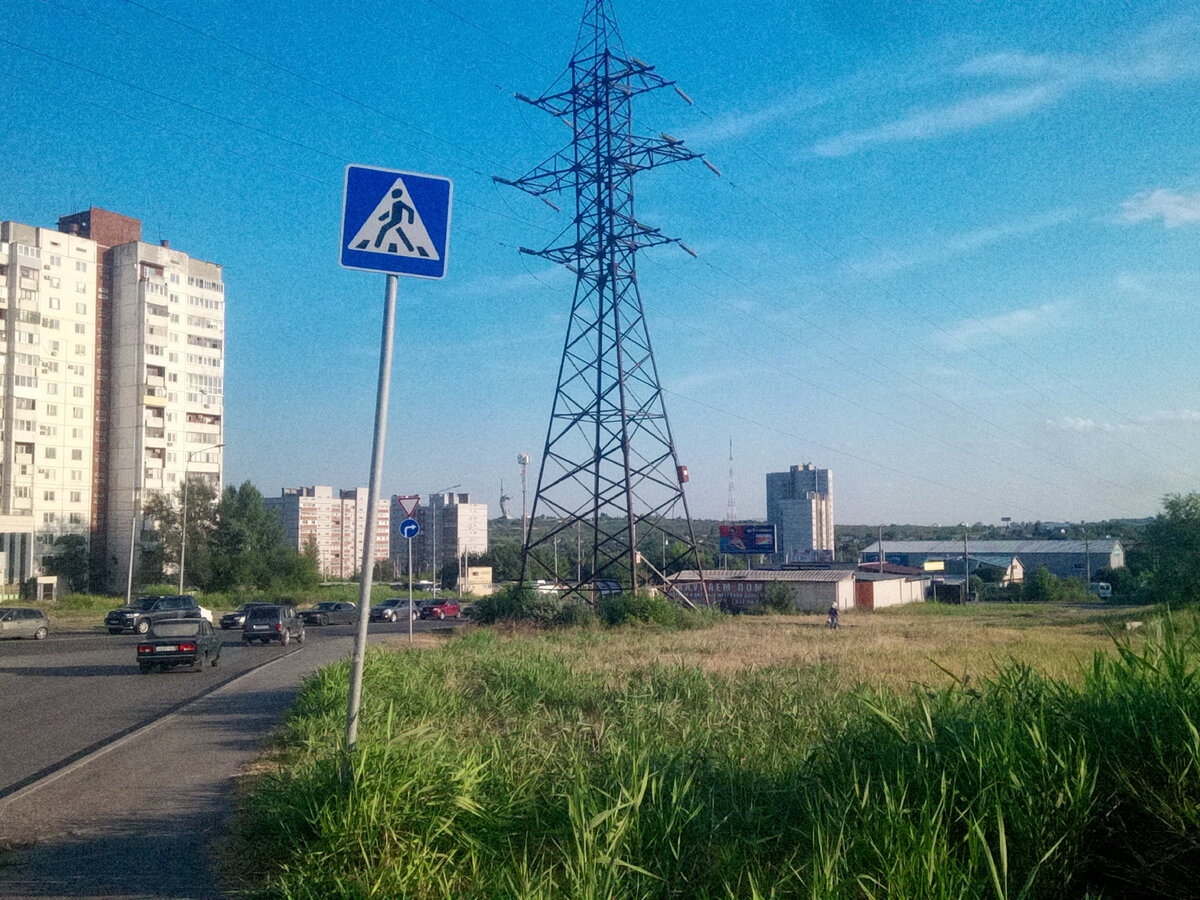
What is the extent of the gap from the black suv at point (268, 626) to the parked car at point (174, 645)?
9.08m

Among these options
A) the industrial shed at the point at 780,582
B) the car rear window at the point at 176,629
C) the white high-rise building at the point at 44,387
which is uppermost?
the white high-rise building at the point at 44,387

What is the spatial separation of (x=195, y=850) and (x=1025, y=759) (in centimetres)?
598

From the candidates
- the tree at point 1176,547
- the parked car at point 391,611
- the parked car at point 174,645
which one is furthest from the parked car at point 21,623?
the tree at point 1176,547

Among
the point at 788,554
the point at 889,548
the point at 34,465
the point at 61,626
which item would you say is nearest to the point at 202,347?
the point at 34,465

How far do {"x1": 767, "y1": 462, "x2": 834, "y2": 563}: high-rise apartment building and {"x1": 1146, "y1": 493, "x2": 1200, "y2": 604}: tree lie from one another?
260 ft

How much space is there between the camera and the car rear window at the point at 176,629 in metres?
22.8

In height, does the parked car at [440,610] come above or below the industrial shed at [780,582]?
below

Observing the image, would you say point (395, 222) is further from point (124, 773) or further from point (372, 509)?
point (124, 773)

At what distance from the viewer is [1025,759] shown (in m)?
5.09

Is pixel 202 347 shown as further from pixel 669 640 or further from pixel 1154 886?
pixel 1154 886

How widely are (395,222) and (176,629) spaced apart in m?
19.8

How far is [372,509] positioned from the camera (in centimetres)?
638

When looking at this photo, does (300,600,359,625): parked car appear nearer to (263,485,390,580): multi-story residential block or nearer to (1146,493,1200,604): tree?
(1146,493,1200,604): tree

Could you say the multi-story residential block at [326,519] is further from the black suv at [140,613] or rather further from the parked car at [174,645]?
the parked car at [174,645]
